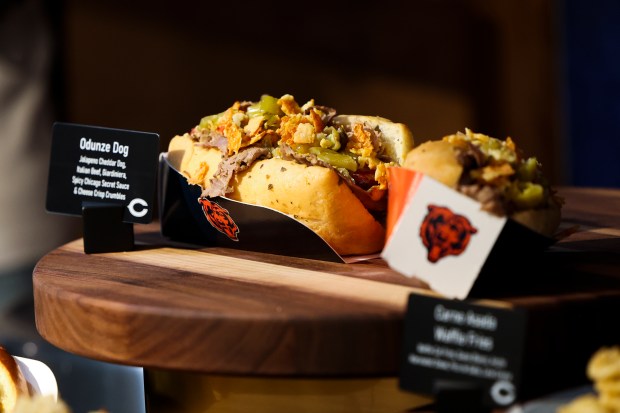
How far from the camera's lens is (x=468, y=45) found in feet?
19.3

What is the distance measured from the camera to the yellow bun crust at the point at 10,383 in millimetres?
1340

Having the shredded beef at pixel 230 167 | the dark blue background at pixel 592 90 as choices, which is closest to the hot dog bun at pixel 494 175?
the shredded beef at pixel 230 167

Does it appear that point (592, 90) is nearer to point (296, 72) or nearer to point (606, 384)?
point (296, 72)

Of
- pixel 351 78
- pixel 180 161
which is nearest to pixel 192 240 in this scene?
pixel 180 161

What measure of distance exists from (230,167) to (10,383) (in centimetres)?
53

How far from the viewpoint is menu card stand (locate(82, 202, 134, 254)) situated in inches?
65.4

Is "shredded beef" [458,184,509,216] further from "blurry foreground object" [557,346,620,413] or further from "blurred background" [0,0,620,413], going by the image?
"blurred background" [0,0,620,413]

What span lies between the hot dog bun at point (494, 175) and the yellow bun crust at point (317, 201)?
0.65 ft

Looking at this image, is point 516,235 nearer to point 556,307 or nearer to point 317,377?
point 556,307

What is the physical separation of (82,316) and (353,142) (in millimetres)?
612

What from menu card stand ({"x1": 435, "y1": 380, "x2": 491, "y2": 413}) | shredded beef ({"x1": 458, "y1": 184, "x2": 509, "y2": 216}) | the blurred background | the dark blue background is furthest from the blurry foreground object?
the dark blue background

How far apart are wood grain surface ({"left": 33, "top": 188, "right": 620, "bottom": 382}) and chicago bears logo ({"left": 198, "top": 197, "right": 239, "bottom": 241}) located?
0.12m

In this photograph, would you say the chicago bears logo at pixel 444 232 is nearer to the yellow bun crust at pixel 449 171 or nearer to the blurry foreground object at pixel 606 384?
the yellow bun crust at pixel 449 171

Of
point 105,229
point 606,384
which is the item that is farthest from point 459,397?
point 105,229
